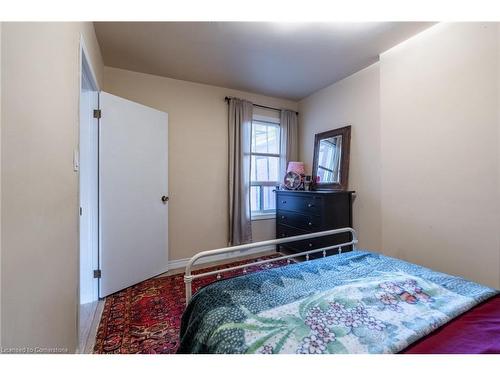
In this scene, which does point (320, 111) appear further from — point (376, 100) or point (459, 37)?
point (459, 37)

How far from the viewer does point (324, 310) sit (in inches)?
35.3

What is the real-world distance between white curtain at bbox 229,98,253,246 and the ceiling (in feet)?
1.45

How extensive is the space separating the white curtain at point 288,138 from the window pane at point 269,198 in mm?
249

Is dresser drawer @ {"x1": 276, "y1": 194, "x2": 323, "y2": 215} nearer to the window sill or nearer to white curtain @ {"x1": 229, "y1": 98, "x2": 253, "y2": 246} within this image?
the window sill

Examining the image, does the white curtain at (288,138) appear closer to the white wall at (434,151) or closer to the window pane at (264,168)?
the window pane at (264,168)

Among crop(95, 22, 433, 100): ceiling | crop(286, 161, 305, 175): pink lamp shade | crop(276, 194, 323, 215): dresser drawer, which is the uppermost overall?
crop(95, 22, 433, 100): ceiling

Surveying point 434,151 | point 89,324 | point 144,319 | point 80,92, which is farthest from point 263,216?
point 80,92

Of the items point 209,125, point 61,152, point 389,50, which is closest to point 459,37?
point 389,50

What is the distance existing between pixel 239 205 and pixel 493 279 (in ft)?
8.49

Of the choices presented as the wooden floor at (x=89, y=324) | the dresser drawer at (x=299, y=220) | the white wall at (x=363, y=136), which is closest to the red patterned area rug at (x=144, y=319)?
the wooden floor at (x=89, y=324)

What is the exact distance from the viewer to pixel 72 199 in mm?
1277

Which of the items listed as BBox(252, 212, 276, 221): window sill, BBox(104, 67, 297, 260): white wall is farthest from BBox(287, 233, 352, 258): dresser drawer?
BBox(104, 67, 297, 260): white wall

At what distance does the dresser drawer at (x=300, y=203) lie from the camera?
2602 mm

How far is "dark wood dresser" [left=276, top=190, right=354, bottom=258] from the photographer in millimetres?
2537
